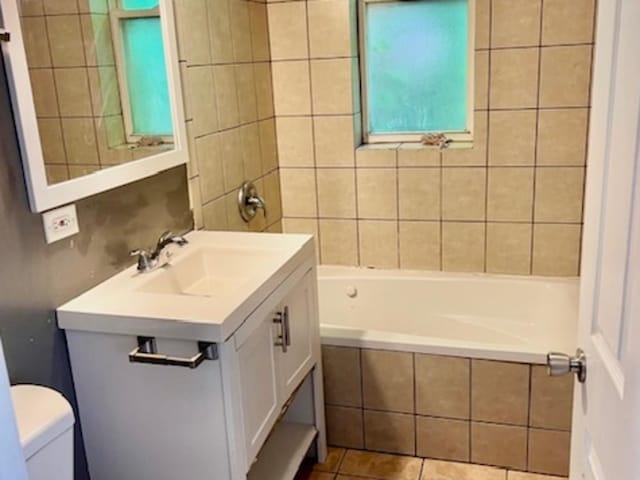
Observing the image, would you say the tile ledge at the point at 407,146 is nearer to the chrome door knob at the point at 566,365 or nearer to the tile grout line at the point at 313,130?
the tile grout line at the point at 313,130

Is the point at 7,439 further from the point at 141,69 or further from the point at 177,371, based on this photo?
the point at 141,69

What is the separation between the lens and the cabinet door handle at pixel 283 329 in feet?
6.40

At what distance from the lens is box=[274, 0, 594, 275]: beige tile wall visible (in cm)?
278

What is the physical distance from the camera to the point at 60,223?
170 centimetres

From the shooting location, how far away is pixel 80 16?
70.6 inches

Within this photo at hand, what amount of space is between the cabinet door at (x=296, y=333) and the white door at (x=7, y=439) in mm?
1092

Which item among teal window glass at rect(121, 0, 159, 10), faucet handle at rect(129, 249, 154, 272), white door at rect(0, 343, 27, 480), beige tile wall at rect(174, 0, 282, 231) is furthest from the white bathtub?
white door at rect(0, 343, 27, 480)

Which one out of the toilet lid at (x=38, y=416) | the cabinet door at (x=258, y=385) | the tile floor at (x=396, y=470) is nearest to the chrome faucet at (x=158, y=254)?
the cabinet door at (x=258, y=385)

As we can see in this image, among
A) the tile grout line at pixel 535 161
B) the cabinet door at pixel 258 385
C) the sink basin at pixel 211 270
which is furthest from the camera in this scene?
the tile grout line at pixel 535 161

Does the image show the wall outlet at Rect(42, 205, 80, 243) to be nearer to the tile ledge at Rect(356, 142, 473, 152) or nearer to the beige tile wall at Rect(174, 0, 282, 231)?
the beige tile wall at Rect(174, 0, 282, 231)

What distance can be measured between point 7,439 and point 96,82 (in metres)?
1.27

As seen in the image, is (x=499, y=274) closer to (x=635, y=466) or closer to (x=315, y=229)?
(x=315, y=229)

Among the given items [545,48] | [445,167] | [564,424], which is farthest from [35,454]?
[545,48]

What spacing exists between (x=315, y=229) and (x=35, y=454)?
7.05 feet
